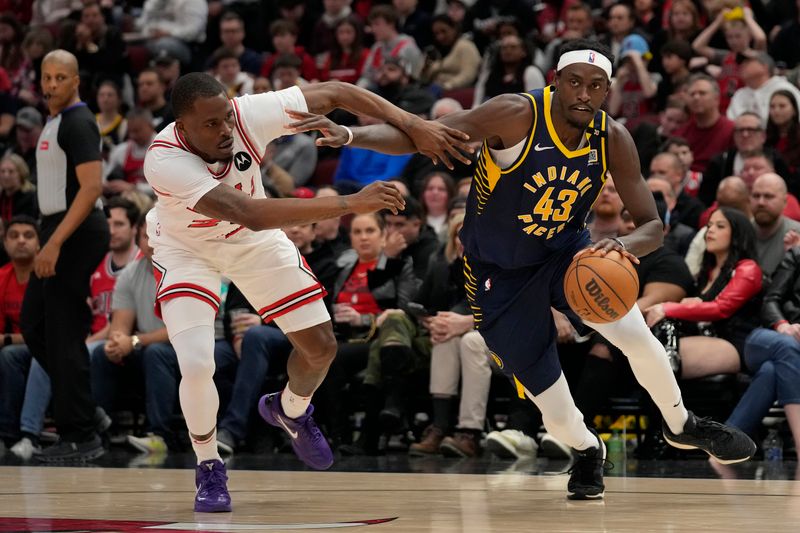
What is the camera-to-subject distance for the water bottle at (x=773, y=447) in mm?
7172

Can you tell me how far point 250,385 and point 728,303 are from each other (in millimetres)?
3046

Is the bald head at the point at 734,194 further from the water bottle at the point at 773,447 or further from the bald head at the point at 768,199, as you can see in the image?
the water bottle at the point at 773,447

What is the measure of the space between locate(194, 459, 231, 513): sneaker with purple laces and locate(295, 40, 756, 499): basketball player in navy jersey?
1264mm

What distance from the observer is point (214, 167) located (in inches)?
196

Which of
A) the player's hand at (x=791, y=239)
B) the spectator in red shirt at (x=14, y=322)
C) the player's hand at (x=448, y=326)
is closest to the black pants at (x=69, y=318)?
the spectator in red shirt at (x=14, y=322)

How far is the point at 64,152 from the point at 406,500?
3411 millimetres

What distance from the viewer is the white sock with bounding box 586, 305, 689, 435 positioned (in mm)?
4871

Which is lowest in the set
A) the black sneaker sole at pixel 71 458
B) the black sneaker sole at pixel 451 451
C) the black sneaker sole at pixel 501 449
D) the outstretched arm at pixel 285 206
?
the black sneaker sole at pixel 71 458

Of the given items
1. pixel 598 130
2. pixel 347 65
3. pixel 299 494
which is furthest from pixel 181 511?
pixel 347 65

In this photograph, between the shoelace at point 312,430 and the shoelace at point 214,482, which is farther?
the shoelace at point 312,430

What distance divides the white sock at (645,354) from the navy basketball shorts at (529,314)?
0.79 feet

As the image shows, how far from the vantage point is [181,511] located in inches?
194

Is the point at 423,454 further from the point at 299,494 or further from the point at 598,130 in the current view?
the point at 598,130

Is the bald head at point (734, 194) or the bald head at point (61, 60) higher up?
the bald head at point (61, 60)
